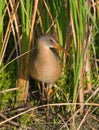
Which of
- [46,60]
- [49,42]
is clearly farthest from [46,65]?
[49,42]

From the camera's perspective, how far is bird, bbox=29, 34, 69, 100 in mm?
3398

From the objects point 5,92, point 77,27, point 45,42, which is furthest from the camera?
point 5,92

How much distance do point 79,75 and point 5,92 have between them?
0.70 metres

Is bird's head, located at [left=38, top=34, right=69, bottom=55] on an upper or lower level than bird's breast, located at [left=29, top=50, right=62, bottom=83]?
upper

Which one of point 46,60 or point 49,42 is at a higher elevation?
point 49,42

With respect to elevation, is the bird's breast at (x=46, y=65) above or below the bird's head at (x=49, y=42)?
below

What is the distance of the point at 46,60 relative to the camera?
343cm

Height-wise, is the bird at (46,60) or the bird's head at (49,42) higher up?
the bird's head at (49,42)

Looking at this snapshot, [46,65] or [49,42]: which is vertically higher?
[49,42]

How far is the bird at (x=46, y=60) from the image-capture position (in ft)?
11.1

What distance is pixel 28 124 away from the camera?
3.50m

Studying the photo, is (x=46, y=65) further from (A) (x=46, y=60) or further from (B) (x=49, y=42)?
(B) (x=49, y=42)

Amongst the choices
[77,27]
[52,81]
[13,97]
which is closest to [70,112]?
[52,81]

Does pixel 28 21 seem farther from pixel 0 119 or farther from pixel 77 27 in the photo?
pixel 0 119
